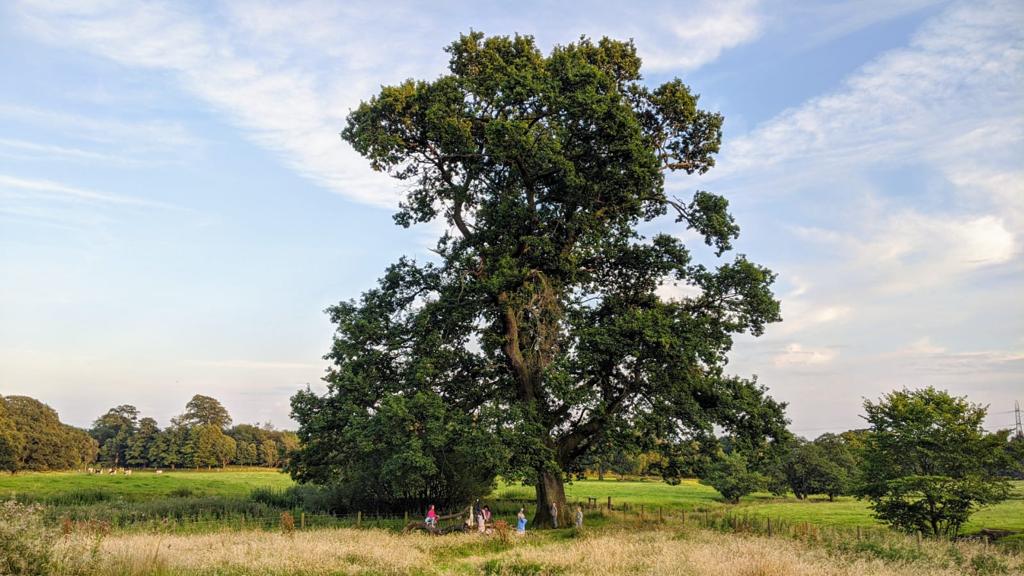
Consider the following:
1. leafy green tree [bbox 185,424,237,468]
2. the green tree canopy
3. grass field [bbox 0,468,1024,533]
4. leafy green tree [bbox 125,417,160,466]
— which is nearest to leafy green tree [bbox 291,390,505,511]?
grass field [bbox 0,468,1024,533]

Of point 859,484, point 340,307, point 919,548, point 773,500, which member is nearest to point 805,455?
point 773,500

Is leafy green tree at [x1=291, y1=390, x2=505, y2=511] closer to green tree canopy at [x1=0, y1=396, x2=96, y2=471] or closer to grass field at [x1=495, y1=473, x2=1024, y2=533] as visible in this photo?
grass field at [x1=495, y1=473, x2=1024, y2=533]

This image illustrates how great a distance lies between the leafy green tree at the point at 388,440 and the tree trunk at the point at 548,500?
2534mm

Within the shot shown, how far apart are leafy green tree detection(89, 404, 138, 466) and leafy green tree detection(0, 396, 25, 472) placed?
45296 mm

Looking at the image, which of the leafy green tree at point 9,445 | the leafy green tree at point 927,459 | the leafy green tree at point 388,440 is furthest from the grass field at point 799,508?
the leafy green tree at point 9,445

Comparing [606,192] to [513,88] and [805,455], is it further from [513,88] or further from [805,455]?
[805,455]

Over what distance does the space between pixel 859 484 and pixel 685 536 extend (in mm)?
11447

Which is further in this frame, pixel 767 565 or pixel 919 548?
pixel 919 548

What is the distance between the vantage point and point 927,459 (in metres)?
29.1

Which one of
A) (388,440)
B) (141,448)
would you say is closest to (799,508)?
(388,440)

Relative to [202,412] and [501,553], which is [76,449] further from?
[501,553]

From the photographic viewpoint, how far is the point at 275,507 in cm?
3731

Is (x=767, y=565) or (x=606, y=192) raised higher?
(x=606, y=192)

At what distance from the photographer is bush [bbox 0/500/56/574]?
10.3 meters
